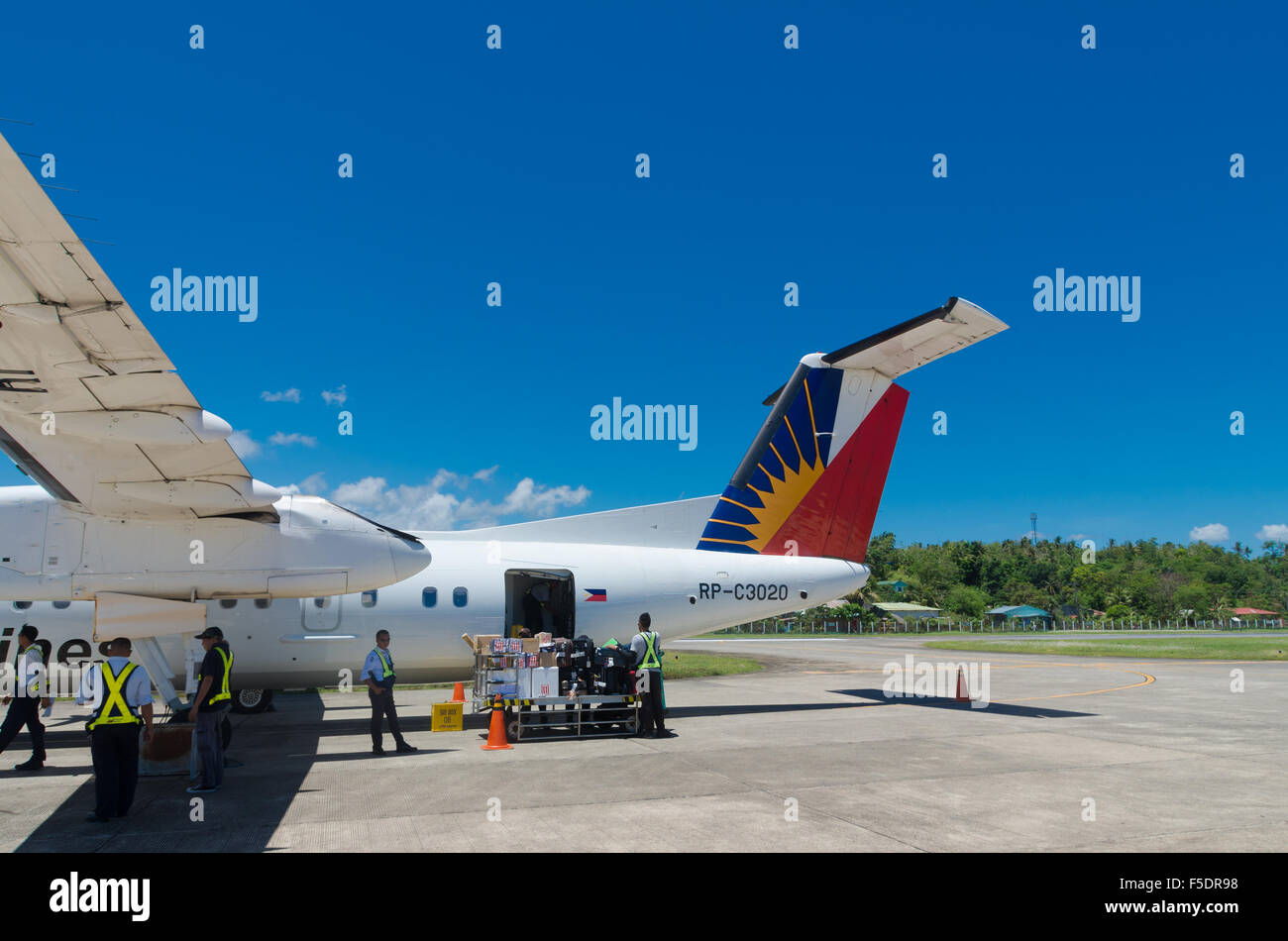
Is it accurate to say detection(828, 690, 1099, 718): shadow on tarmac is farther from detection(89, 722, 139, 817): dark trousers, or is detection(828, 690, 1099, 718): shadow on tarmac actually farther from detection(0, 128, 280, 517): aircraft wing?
detection(89, 722, 139, 817): dark trousers

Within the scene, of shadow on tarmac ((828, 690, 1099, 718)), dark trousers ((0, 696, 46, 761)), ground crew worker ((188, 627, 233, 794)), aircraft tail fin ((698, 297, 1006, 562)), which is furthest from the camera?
aircraft tail fin ((698, 297, 1006, 562))

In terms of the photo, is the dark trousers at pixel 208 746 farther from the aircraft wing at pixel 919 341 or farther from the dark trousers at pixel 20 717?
the aircraft wing at pixel 919 341

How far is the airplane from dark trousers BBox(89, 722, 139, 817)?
116 inches

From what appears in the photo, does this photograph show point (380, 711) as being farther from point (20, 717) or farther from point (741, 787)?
point (741, 787)

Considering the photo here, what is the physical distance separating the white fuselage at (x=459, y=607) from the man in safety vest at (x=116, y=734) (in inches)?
190

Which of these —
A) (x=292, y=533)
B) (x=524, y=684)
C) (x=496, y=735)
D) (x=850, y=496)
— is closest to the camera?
(x=292, y=533)

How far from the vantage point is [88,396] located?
780cm

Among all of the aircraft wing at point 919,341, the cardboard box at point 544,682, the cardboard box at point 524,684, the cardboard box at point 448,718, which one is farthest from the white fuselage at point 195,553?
the aircraft wing at point 919,341

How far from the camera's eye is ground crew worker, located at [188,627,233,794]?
8203mm

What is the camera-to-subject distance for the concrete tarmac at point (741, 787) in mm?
6309

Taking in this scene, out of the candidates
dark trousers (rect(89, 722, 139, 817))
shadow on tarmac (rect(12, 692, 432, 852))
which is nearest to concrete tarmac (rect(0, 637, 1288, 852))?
shadow on tarmac (rect(12, 692, 432, 852))

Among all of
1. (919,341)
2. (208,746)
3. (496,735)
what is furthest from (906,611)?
(208,746)

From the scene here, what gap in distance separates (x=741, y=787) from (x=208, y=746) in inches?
217
